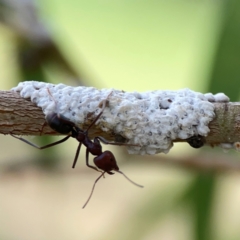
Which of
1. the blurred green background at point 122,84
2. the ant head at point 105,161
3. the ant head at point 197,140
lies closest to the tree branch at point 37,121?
the ant head at point 197,140

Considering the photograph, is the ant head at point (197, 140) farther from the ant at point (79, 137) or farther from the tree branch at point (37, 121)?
the ant at point (79, 137)

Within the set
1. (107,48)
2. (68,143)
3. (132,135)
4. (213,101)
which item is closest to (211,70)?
(213,101)

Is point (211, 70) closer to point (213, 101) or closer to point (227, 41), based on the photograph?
Answer: point (227, 41)

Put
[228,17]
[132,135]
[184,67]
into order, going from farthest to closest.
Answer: [184,67]
[228,17]
[132,135]

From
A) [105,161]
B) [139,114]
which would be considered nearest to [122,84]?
[105,161]

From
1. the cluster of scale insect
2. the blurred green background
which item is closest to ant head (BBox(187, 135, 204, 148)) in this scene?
the cluster of scale insect

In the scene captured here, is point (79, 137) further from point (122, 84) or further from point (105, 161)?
point (122, 84)
